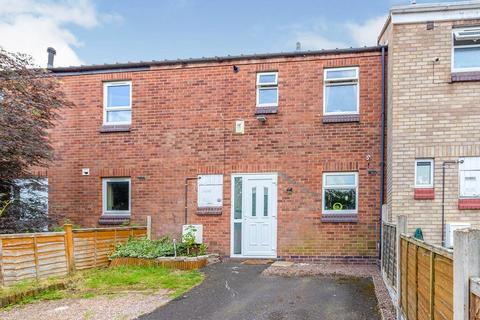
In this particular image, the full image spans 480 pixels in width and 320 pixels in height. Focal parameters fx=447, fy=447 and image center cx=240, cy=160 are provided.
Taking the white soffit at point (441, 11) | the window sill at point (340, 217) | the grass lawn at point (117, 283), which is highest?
the white soffit at point (441, 11)

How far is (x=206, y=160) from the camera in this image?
12.1 meters

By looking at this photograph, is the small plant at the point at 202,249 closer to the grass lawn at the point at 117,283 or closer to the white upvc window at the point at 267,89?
the grass lawn at the point at 117,283

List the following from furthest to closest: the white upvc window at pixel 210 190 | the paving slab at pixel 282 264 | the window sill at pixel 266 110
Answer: the white upvc window at pixel 210 190
the window sill at pixel 266 110
the paving slab at pixel 282 264

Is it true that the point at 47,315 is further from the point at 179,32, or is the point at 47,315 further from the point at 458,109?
the point at 179,32

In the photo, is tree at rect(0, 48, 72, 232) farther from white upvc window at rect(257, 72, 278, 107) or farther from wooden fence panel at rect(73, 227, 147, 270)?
white upvc window at rect(257, 72, 278, 107)

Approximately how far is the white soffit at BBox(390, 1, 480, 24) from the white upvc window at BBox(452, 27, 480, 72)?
357mm

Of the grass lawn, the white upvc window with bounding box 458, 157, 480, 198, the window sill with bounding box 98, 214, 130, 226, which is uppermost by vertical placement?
the white upvc window with bounding box 458, 157, 480, 198

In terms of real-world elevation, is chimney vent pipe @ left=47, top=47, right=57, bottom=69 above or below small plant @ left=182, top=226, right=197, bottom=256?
above

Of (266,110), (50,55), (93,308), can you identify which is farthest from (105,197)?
(93,308)

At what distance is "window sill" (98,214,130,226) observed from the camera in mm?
12500

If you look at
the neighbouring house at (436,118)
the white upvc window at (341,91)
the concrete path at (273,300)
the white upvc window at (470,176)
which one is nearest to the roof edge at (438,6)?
the neighbouring house at (436,118)

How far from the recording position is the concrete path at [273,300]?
6.44 metres

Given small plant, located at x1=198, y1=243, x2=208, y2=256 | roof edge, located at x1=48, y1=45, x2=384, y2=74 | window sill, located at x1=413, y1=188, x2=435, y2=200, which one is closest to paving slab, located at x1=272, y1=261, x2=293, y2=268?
small plant, located at x1=198, y1=243, x2=208, y2=256

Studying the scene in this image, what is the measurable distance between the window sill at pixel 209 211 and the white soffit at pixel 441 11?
254 inches
